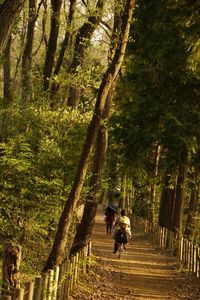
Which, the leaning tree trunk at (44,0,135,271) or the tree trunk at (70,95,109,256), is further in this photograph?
the tree trunk at (70,95,109,256)

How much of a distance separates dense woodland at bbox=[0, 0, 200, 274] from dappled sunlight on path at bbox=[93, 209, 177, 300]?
1732 mm

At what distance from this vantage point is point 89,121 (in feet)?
60.7

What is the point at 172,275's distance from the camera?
18141 mm

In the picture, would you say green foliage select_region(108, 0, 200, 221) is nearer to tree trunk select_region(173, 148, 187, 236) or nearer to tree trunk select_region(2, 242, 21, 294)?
tree trunk select_region(173, 148, 187, 236)

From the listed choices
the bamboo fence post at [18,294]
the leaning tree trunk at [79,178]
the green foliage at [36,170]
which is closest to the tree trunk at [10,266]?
the bamboo fence post at [18,294]

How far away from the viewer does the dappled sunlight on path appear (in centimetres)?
1517

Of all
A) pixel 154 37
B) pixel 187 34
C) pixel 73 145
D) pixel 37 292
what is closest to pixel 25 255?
pixel 73 145

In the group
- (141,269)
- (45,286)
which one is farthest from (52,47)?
(45,286)

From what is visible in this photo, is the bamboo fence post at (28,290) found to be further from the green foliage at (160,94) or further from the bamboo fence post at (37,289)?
the green foliage at (160,94)

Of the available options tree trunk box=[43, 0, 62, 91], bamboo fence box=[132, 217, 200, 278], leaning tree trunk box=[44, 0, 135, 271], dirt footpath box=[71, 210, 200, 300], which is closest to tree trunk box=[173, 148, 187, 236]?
bamboo fence box=[132, 217, 200, 278]

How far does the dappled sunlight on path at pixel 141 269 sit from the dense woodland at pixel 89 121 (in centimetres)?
173

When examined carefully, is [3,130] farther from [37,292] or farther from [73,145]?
[37,292]

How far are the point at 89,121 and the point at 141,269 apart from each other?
17.4 ft

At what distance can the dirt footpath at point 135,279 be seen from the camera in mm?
14161
